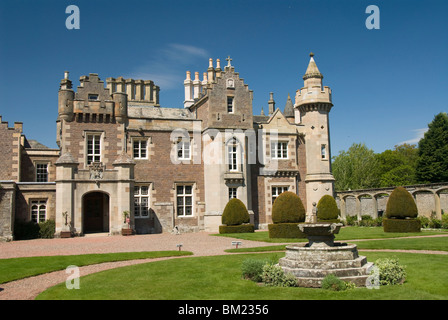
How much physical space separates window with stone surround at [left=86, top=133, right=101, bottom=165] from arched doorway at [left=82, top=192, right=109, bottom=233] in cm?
260

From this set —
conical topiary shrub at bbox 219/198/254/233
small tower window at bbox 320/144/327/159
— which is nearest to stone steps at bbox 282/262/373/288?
conical topiary shrub at bbox 219/198/254/233

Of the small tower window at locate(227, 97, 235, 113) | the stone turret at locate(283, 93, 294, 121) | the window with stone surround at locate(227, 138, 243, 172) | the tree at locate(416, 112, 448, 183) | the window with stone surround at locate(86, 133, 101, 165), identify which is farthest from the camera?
the tree at locate(416, 112, 448, 183)

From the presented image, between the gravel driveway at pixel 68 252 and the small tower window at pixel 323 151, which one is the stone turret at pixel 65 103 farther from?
the small tower window at pixel 323 151

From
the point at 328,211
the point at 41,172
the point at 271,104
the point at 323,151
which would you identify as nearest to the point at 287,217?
the point at 328,211

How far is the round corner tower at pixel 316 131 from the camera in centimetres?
3738

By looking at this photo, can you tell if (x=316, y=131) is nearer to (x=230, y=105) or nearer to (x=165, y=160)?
(x=230, y=105)

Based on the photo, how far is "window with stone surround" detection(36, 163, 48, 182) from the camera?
35281mm

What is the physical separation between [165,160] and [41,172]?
10.3m

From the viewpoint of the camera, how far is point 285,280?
11.4 metres

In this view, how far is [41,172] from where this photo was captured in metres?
35.4

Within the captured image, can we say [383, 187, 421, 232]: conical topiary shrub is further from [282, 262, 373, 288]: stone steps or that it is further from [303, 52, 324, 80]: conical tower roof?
[282, 262, 373, 288]: stone steps

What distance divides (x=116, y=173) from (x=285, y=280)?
70.0 ft

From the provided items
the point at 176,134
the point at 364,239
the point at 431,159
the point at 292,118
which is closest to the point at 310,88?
the point at 292,118
